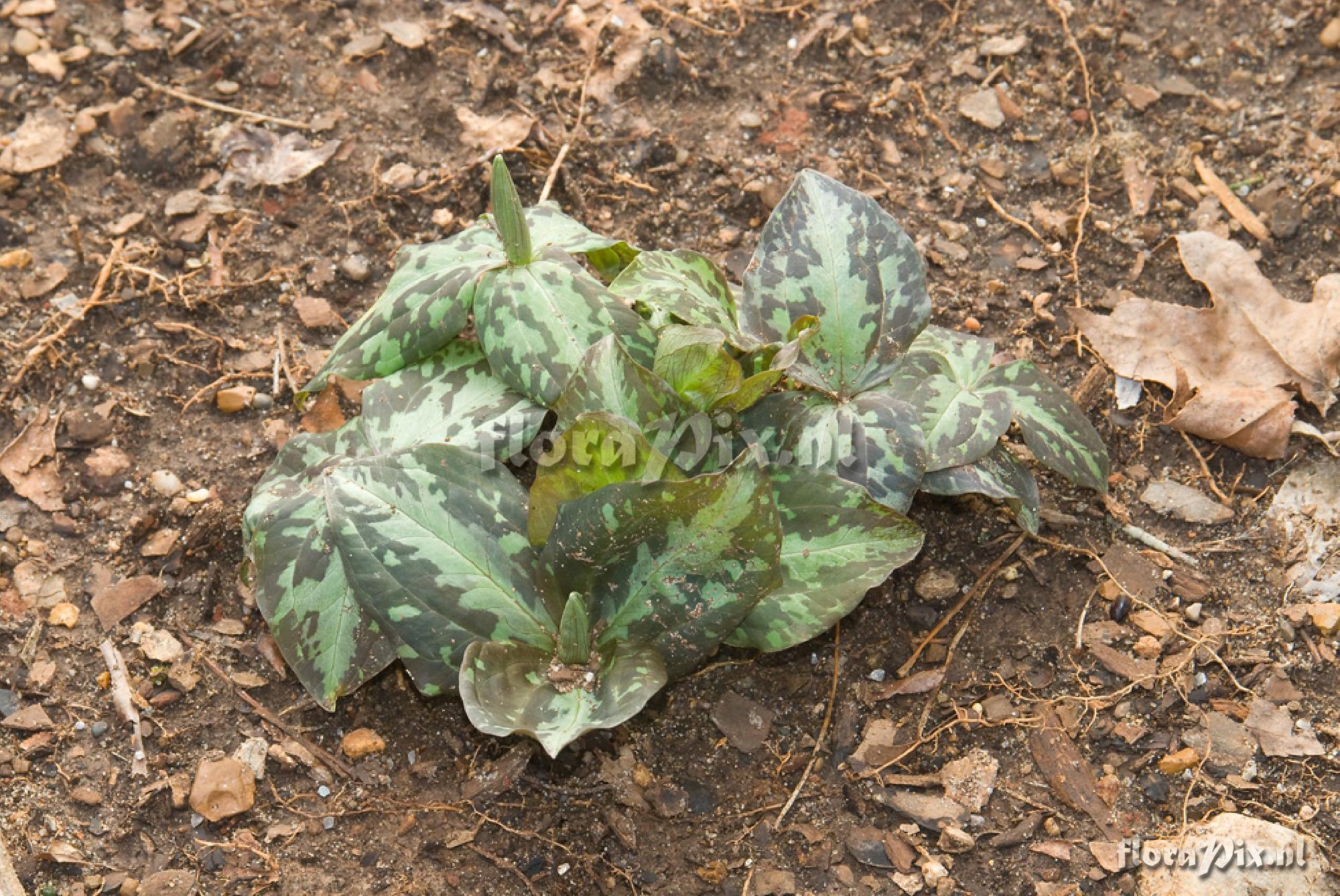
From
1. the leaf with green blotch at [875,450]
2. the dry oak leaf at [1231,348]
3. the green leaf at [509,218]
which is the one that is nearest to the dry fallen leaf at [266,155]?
the green leaf at [509,218]

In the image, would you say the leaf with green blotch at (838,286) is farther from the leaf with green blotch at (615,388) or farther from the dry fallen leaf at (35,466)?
the dry fallen leaf at (35,466)

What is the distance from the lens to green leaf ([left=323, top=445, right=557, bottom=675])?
212 centimetres

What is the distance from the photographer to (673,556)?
2.10 metres

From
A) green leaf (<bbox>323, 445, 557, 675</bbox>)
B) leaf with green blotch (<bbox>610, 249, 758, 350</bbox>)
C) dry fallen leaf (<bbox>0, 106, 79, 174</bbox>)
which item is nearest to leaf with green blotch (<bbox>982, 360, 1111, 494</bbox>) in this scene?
leaf with green blotch (<bbox>610, 249, 758, 350</bbox>)

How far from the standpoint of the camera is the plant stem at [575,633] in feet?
6.76

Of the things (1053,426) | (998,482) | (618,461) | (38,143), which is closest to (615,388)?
(618,461)

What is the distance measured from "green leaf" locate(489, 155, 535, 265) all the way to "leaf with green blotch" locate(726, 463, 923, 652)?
2.22 feet

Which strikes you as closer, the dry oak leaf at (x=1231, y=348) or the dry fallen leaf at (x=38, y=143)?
the dry oak leaf at (x=1231, y=348)

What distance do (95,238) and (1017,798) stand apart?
2.58 metres

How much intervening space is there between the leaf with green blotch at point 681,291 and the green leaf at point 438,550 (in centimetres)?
46

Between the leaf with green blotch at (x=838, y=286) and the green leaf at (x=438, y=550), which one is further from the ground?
the leaf with green blotch at (x=838, y=286)

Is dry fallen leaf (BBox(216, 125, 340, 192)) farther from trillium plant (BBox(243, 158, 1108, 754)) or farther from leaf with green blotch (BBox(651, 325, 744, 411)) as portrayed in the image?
leaf with green blotch (BBox(651, 325, 744, 411))

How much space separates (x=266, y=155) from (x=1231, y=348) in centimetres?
249

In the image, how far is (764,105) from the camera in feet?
10.5
